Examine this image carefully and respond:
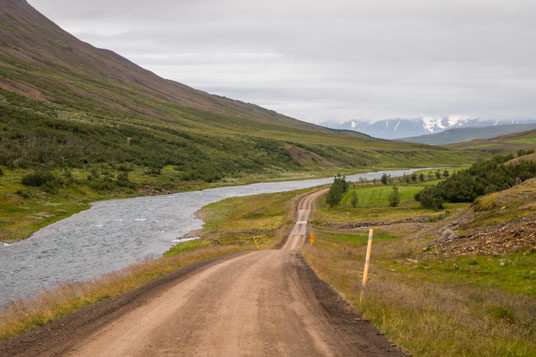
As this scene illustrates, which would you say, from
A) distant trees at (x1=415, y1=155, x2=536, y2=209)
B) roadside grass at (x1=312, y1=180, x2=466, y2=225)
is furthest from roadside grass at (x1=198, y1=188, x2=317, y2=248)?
distant trees at (x1=415, y1=155, x2=536, y2=209)

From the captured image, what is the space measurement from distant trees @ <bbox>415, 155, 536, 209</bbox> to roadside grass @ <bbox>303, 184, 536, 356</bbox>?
25.3m

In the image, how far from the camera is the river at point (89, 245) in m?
30.7

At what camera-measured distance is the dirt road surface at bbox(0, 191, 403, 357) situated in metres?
7.95

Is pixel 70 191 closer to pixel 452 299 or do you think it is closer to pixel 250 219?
pixel 250 219

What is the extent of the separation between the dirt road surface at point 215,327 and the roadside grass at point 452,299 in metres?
0.76

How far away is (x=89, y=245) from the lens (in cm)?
4312

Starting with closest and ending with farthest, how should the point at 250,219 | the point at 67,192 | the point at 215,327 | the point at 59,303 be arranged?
the point at 215,327 < the point at 59,303 < the point at 250,219 < the point at 67,192

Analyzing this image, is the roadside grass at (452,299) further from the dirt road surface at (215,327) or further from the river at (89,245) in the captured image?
the river at (89,245)

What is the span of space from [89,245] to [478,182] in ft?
182

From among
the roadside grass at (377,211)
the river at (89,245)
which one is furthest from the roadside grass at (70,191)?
the roadside grass at (377,211)

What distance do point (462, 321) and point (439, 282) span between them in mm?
8661

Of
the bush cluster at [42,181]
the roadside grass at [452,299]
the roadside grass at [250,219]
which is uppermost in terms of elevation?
the bush cluster at [42,181]

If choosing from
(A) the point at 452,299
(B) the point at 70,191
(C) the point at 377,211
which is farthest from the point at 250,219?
(A) the point at 452,299

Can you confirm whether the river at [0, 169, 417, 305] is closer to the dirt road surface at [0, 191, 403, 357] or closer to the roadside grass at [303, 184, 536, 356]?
the dirt road surface at [0, 191, 403, 357]
